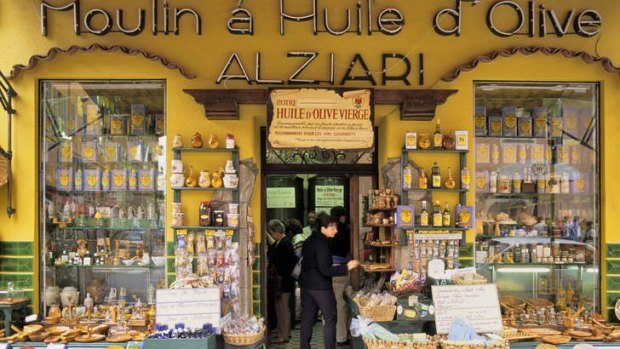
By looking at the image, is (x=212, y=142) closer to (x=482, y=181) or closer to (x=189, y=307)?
(x=189, y=307)

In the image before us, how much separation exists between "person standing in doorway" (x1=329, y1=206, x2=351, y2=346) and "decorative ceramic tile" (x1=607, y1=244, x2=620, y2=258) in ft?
10.5

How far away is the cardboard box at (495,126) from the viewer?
7266mm

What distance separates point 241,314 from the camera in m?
6.76

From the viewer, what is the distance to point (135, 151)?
7.23m

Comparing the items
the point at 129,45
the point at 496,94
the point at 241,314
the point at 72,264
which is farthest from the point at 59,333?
the point at 496,94

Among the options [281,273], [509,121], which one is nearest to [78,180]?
[281,273]

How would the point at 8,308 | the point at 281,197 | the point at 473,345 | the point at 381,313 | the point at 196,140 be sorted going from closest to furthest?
the point at 473,345 → the point at 381,313 → the point at 8,308 → the point at 196,140 → the point at 281,197

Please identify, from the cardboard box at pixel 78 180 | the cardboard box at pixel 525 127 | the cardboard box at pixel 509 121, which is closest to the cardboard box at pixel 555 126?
the cardboard box at pixel 525 127

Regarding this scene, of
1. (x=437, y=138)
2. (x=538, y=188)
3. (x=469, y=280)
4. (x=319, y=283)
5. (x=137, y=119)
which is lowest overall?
(x=319, y=283)

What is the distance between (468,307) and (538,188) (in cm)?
226

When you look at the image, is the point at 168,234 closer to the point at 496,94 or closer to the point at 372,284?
the point at 372,284

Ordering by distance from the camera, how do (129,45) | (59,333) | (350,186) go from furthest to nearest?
(350,186)
(129,45)
(59,333)

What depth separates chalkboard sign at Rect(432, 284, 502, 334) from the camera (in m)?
5.75

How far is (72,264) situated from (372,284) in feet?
12.1
